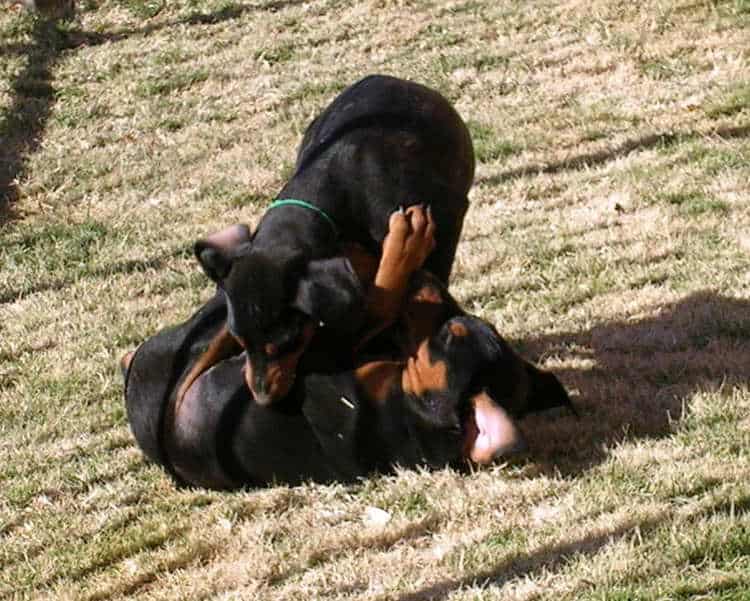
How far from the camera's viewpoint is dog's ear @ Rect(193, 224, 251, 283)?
492 cm

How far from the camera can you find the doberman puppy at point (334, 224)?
15.7 feet

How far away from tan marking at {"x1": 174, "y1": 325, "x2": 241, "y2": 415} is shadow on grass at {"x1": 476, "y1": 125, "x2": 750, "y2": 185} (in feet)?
14.3

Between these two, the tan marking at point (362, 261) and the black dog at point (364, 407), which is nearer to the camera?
the black dog at point (364, 407)

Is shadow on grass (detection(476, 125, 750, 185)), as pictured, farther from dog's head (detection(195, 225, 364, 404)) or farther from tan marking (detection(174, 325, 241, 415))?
dog's head (detection(195, 225, 364, 404))

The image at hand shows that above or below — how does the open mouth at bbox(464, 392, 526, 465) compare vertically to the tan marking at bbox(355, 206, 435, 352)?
below

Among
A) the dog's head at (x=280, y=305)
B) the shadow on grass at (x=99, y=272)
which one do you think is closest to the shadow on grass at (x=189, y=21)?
the shadow on grass at (x=99, y=272)

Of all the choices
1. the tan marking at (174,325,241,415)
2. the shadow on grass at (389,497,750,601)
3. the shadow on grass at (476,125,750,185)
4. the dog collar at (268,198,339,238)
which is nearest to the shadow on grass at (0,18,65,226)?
the shadow on grass at (476,125,750,185)

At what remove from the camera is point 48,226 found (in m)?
10.1

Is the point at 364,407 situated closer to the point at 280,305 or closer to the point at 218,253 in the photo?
the point at 280,305

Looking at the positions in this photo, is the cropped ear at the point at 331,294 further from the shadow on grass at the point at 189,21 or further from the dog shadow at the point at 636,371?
the shadow on grass at the point at 189,21

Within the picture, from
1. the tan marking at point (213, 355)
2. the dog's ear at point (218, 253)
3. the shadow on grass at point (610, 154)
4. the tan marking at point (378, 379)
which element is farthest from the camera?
the shadow on grass at point (610, 154)

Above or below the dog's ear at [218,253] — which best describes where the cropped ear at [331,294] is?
below

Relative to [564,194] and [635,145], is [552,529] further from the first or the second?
[635,145]

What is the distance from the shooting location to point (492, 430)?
4.80m
